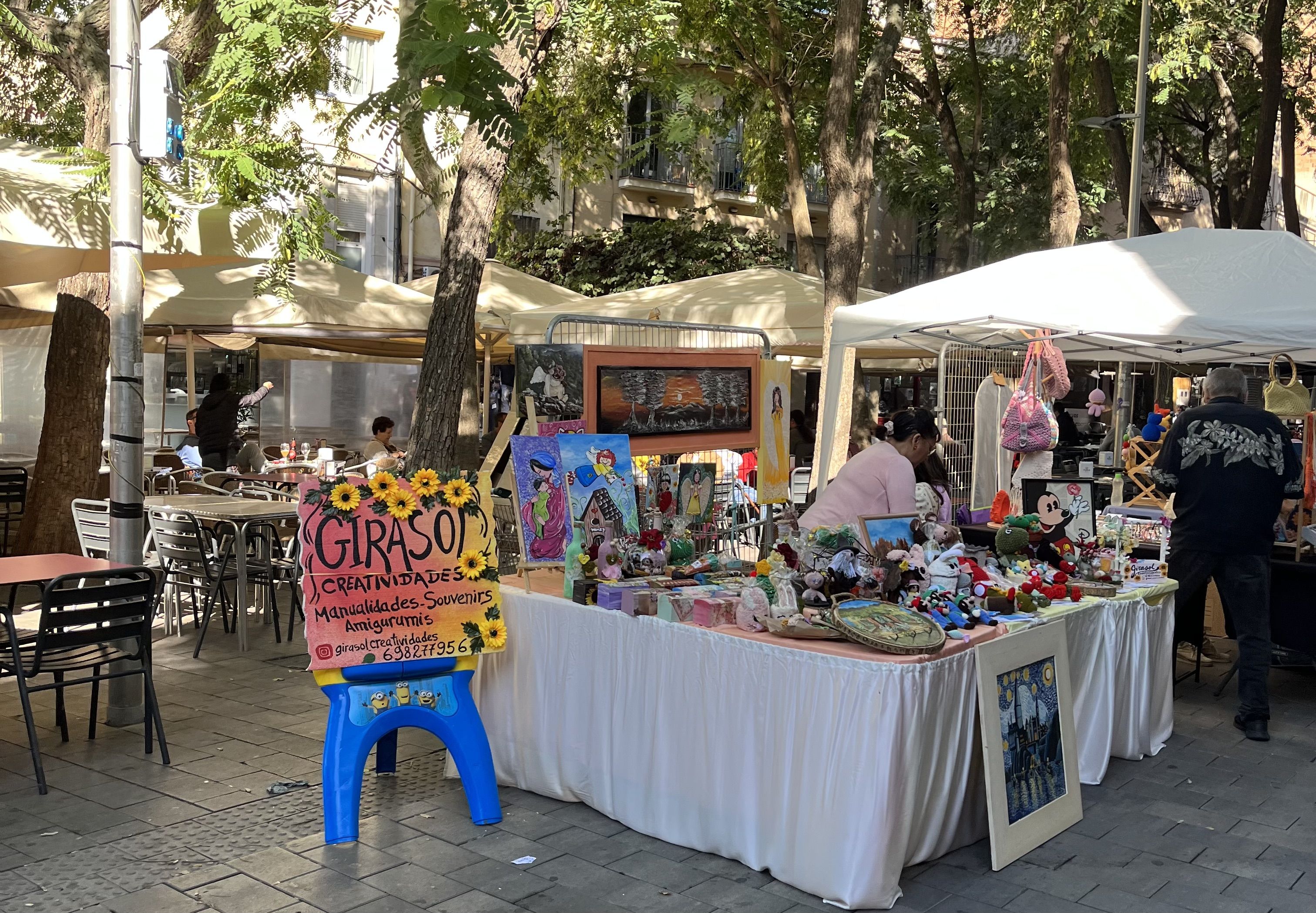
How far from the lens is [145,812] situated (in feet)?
15.6

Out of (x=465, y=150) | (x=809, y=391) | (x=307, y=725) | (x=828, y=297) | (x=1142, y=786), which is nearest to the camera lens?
(x=1142, y=786)

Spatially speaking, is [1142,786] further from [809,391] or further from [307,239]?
[809,391]

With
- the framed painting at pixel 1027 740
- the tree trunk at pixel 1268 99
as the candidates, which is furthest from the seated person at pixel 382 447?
the tree trunk at pixel 1268 99

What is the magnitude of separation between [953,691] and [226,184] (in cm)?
543

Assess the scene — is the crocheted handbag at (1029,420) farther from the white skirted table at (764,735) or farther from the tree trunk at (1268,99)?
the tree trunk at (1268,99)

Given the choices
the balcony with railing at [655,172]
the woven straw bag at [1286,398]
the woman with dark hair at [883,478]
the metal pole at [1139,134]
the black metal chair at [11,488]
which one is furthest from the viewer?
the balcony with railing at [655,172]

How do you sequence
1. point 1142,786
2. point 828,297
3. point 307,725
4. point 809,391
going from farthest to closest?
1. point 809,391
2. point 828,297
3. point 307,725
4. point 1142,786

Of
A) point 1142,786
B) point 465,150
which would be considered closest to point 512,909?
point 1142,786

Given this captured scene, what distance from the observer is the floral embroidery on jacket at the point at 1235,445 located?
20.1 ft

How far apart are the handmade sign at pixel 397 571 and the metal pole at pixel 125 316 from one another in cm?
168

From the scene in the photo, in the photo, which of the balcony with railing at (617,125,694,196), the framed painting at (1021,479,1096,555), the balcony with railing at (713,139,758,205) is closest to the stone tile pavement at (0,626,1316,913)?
the framed painting at (1021,479,1096,555)

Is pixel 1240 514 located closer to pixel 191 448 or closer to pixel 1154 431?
pixel 1154 431

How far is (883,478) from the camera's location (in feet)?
18.0

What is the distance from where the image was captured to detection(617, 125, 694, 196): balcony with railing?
25781 mm
